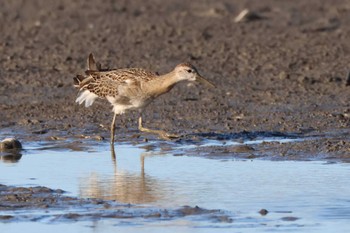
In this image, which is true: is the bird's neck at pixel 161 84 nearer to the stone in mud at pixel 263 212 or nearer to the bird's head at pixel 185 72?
the bird's head at pixel 185 72

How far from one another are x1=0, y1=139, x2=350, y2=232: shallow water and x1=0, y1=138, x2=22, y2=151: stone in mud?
0.43 feet

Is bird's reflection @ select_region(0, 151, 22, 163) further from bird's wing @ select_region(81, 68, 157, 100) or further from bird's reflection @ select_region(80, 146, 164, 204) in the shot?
bird's wing @ select_region(81, 68, 157, 100)

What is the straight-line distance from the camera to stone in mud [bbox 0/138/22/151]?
11.6 meters

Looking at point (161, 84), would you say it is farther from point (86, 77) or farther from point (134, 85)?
point (86, 77)

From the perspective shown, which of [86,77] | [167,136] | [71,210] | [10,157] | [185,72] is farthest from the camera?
[86,77]

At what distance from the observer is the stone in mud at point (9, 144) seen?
38.2 feet

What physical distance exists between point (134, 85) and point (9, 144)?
163 cm

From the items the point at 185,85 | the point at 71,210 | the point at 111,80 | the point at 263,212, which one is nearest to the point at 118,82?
the point at 111,80

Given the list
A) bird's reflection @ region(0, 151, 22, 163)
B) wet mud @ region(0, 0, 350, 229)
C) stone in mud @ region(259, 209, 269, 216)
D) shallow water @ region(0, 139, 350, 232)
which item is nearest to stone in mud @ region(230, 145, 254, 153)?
wet mud @ region(0, 0, 350, 229)

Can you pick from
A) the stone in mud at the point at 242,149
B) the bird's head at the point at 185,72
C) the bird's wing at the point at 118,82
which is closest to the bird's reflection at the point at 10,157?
the bird's wing at the point at 118,82

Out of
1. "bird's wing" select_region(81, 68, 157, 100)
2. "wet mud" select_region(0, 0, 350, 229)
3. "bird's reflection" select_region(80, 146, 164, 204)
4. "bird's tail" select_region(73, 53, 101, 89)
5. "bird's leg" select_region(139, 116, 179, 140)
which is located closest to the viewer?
"bird's reflection" select_region(80, 146, 164, 204)

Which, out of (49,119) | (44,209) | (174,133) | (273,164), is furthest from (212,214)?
(49,119)

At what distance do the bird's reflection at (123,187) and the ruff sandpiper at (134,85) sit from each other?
1835 mm

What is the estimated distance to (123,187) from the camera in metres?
9.80
